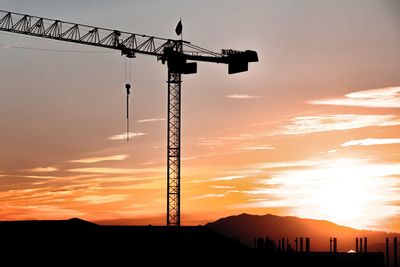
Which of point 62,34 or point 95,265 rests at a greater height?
point 62,34

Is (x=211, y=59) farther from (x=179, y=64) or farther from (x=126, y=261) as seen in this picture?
(x=126, y=261)

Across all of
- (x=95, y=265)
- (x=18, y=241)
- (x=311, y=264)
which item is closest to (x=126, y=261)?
(x=95, y=265)

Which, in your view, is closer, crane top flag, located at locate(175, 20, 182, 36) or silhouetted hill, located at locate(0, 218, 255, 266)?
silhouetted hill, located at locate(0, 218, 255, 266)

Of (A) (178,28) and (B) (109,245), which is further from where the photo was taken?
(A) (178,28)

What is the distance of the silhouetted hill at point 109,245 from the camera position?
8588 centimetres

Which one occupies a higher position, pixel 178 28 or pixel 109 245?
pixel 178 28

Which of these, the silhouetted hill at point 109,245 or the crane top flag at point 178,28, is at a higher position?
the crane top flag at point 178,28

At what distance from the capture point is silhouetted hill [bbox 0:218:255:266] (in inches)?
3381

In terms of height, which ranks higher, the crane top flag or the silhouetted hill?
the crane top flag

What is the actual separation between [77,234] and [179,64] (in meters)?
76.9

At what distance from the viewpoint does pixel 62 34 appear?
6265 inches

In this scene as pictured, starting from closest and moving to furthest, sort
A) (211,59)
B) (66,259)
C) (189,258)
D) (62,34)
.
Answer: (66,259) → (189,258) → (62,34) → (211,59)

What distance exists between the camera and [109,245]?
3521 inches

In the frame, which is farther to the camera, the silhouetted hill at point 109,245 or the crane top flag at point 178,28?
the crane top flag at point 178,28
